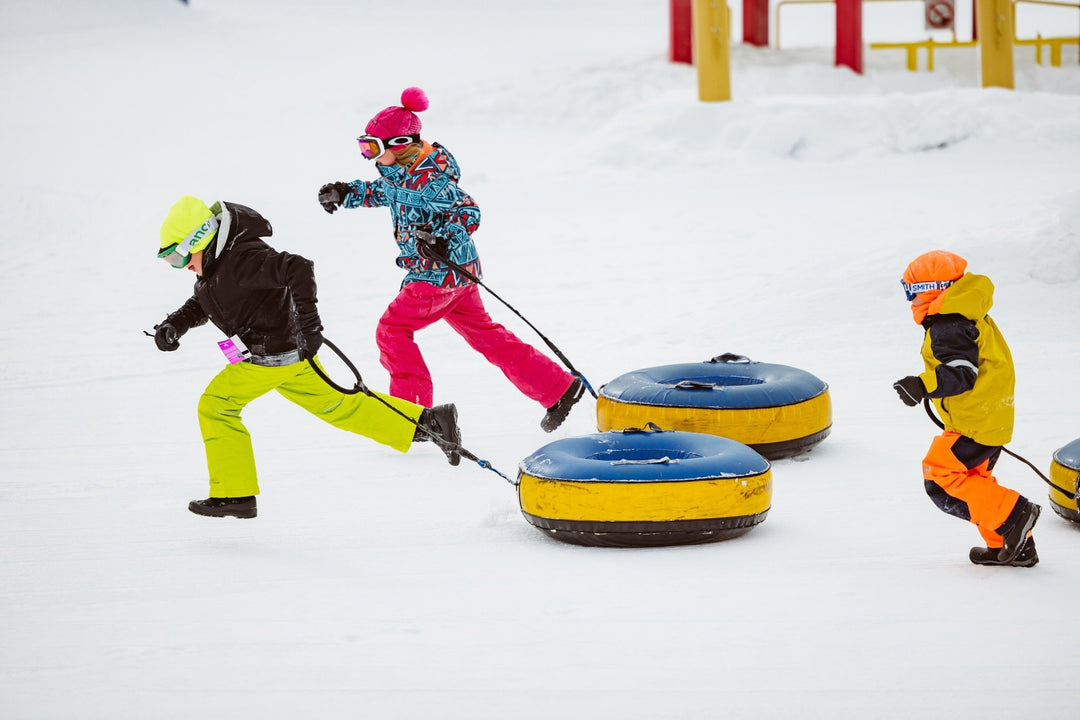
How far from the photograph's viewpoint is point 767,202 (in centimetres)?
1153

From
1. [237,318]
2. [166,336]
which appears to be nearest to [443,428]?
[237,318]

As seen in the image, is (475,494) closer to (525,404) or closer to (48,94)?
(525,404)

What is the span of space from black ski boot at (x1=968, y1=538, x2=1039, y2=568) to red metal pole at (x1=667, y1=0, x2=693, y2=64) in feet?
55.7

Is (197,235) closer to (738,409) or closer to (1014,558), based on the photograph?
(738,409)

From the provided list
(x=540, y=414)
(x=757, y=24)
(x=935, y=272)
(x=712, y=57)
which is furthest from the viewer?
(x=757, y=24)

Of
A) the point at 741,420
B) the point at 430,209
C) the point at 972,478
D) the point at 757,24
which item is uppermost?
the point at 757,24

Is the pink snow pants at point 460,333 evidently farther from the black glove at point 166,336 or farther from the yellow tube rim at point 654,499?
the yellow tube rim at point 654,499

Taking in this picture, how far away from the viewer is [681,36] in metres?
20.2

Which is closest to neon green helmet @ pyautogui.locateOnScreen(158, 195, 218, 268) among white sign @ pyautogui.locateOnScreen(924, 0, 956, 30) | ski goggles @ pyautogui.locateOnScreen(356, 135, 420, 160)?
ski goggles @ pyautogui.locateOnScreen(356, 135, 420, 160)

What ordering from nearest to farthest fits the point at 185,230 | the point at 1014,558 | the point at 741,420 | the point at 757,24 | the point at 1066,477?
1. the point at 1014,558
2. the point at 1066,477
3. the point at 185,230
4. the point at 741,420
5. the point at 757,24

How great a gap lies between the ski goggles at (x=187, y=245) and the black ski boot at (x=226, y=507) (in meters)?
0.87

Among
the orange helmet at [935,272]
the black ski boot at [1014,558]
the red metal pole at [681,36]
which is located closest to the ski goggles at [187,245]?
the orange helmet at [935,272]

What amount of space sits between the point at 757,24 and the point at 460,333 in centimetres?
1681

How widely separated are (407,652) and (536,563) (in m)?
0.78
